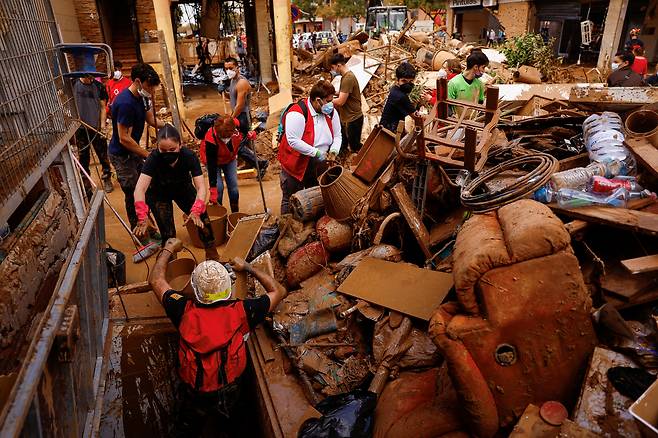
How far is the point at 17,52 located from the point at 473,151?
3.31 m

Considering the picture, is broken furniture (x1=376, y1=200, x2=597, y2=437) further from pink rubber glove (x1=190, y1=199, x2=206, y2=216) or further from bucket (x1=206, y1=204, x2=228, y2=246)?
bucket (x1=206, y1=204, x2=228, y2=246)

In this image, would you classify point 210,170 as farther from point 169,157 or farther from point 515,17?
point 515,17

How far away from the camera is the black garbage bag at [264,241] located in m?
4.66

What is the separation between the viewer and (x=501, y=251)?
225 centimetres

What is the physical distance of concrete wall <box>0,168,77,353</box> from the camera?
2.50m

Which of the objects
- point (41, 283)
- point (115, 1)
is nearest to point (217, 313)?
point (41, 283)

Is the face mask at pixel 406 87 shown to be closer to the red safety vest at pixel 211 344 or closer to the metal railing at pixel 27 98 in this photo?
the metal railing at pixel 27 98

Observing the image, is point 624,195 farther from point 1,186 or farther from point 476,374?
point 1,186

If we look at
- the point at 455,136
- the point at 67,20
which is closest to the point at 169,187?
the point at 455,136

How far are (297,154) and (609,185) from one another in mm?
2935

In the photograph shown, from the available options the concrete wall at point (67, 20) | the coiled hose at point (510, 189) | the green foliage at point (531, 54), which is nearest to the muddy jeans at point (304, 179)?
the coiled hose at point (510, 189)

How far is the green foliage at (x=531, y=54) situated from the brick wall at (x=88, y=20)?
10397 mm

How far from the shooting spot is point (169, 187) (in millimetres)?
4539

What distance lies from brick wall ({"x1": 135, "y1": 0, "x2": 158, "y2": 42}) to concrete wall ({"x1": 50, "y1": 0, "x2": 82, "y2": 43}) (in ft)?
4.30
